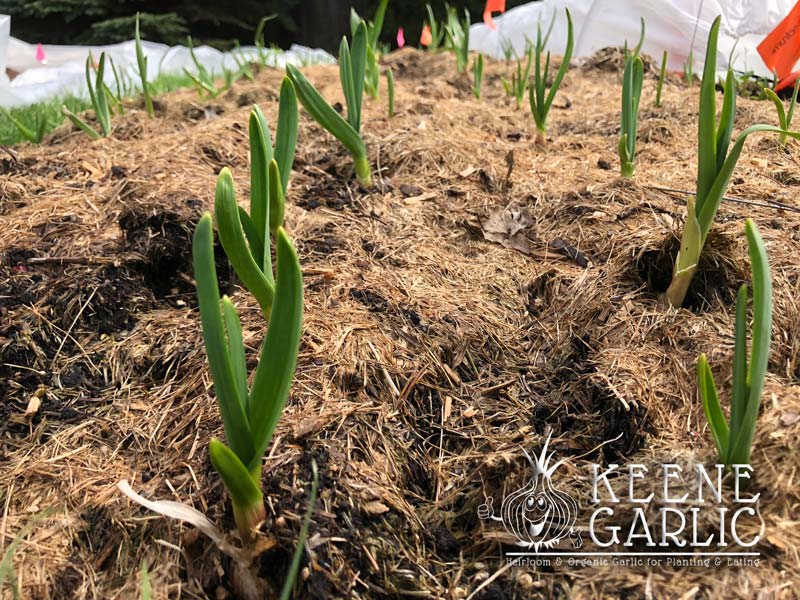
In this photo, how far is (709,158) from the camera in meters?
1.06

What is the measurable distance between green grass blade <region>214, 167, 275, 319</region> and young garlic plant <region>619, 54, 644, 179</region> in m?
0.95

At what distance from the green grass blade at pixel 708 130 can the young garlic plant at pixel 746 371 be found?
0.35m

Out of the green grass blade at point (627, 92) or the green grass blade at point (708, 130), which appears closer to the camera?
the green grass blade at point (708, 130)

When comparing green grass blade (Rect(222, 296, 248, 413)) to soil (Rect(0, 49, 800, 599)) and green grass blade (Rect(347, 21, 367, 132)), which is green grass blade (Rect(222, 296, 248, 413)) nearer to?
soil (Rect(0, 49, 800, 599))

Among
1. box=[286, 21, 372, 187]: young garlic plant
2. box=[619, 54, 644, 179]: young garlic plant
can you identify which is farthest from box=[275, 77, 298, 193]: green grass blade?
box=[619, 54, 644, 179]: young garlic plant

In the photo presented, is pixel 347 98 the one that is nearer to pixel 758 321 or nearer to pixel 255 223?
pixel 255 223

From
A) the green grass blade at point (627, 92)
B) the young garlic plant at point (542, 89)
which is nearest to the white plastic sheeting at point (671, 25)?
the young garlic plant at point (542, 89)

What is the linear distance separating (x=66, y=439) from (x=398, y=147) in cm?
125

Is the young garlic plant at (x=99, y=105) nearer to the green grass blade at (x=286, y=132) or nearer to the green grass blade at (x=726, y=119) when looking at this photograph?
the green grass blade at (x=286, y=132)

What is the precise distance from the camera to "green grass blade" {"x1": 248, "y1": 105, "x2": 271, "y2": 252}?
1.03 m

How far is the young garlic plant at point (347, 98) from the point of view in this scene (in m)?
1.48

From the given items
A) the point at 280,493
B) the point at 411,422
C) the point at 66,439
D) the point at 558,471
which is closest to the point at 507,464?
the point at 558,471

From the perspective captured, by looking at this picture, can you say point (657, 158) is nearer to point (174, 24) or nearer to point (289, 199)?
point (289, 199)

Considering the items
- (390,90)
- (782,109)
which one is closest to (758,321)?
(782,109)
